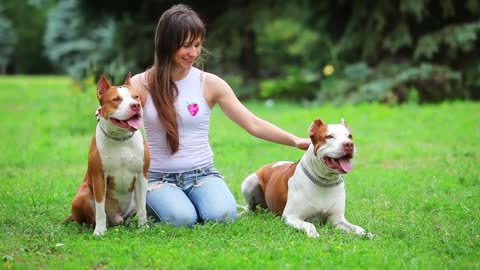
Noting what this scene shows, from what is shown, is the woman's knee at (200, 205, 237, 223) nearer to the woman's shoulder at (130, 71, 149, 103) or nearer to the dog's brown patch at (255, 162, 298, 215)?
the dog's brown patch at (255, 162, 298, 215)

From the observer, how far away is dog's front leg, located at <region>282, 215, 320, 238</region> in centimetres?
521

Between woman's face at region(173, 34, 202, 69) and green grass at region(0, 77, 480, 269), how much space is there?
136 centimetres

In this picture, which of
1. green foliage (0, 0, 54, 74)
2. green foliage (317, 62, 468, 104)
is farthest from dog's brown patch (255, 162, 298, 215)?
green foliage (0, 0, 54, 74)

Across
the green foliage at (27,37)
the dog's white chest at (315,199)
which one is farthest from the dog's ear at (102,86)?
the green foliage at (27,37)

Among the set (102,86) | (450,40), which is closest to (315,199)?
(102,86)

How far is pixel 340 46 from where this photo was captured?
16.0 meters

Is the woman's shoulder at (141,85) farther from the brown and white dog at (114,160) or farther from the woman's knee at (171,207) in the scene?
the woman's knee at (171,207)

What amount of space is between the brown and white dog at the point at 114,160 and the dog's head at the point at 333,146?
1.31 m

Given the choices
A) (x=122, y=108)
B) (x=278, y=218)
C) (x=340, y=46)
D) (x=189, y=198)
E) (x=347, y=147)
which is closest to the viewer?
(x=122, y=108)

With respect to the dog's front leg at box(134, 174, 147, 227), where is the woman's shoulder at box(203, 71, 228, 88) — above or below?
above

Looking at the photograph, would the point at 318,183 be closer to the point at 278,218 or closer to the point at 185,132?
the point at 278,218

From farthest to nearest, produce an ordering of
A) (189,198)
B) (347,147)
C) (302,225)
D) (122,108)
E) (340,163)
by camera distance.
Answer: (189,198) → (302,225) → (340,163) → (347,147) → (122,108)

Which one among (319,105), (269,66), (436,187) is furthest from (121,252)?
(269,66)

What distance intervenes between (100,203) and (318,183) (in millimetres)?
1690
